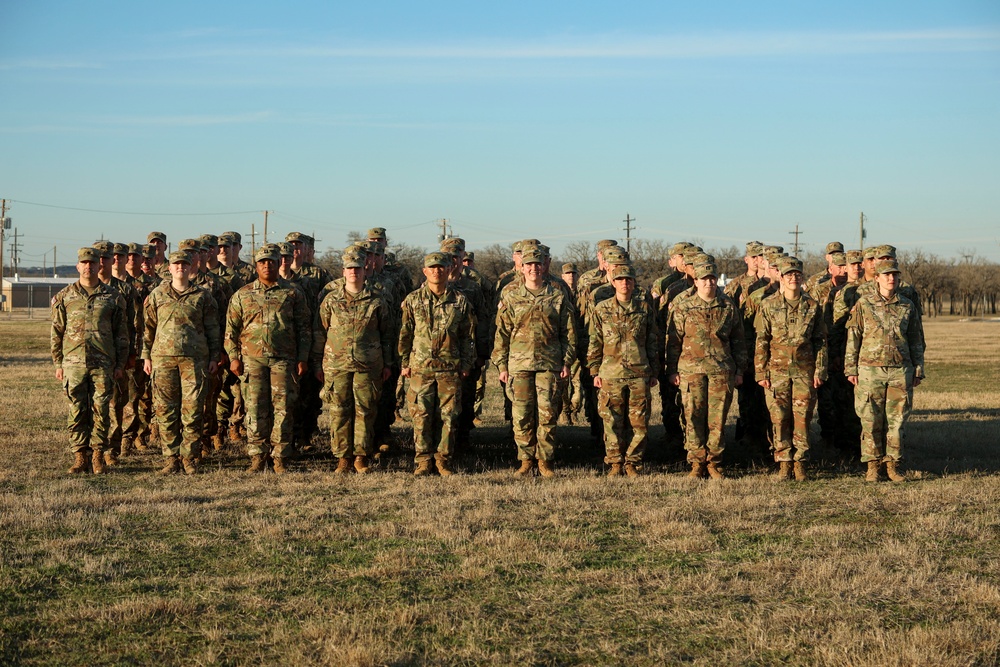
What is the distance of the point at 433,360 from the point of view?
10.4 meters

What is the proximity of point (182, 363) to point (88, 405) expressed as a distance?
1057 mm

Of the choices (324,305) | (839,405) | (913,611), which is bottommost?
(913,611)

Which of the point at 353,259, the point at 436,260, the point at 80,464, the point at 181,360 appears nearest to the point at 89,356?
the point at 181,360

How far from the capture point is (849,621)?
18.8ft

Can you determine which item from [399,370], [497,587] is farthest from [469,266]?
[497,587]

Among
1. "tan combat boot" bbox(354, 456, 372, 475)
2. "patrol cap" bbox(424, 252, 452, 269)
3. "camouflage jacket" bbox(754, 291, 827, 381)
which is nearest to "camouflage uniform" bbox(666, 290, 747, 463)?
"camouflage jacket" bbox(754, 291, 827, 381)

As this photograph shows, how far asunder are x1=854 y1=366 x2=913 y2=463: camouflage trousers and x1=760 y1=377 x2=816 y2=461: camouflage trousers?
1.72 ft

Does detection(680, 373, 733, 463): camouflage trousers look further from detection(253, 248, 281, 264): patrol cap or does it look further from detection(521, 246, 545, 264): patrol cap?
detection(253, 248, 281, 264): patrol cap

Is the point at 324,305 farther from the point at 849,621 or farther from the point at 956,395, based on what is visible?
the point at 956,395

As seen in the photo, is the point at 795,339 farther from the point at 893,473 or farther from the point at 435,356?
the point at 435,356

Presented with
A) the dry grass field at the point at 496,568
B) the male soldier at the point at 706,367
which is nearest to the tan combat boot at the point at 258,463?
the dry grass field at the point at 496,568

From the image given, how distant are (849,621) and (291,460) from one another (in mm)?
7032

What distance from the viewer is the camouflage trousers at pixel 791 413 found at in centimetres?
1034

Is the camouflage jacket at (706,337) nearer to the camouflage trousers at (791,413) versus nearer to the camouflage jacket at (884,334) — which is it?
the camouflage trousers at (791,413)
